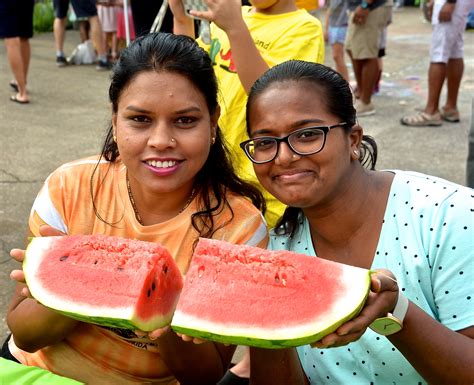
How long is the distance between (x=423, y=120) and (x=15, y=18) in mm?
4436

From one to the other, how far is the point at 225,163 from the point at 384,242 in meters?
0.68

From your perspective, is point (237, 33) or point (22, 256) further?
point (237, 33)

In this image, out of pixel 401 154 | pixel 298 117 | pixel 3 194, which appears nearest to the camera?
pixel 298 117

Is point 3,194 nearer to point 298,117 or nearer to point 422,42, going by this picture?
point 298,117

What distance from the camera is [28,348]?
2.04m

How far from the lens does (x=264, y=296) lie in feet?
5.19

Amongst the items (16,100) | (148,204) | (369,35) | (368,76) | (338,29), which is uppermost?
(148,204)

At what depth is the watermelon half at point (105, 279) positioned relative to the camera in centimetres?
156

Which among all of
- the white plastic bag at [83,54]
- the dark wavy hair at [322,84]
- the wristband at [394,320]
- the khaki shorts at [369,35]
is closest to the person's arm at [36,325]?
the dark wavy hair at [322,84]

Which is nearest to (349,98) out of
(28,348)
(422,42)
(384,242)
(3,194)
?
(384,242)

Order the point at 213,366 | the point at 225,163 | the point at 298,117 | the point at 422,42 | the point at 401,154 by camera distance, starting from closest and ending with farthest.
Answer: the point at 298,117
the point at 213,366
the point at 225,163
the point at 401,154
the point at 422,42

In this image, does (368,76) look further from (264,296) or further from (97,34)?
(264,296)

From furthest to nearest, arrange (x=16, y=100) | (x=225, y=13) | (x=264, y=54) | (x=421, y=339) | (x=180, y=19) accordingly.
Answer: (x=16, y=100) → (x=180, y=19) → (x=264, y=54) → (x=225, y=13) → (x=421, y=339)

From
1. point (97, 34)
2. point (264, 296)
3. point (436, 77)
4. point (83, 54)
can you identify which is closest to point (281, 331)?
point (264, 296)
